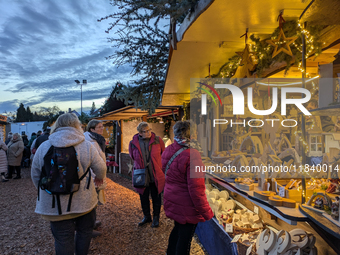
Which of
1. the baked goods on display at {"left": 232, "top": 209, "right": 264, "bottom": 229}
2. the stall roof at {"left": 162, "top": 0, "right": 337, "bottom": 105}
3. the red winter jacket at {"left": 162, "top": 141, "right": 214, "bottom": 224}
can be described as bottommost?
the baked goods on display at {"left": 232, "top": 209, "right": 264, "bottom": 229}

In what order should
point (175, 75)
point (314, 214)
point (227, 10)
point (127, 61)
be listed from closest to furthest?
point (314, 214) < point (227, 10) < point (175, 75) < point (127, 61)

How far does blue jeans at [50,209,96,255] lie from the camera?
255 cm

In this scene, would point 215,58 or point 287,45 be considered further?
point 215,58

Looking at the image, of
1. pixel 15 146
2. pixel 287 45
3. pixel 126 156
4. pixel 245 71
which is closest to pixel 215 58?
pixel 245 71

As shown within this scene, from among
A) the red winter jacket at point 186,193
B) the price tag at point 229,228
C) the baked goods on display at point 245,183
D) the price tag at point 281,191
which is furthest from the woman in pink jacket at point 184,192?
the price tag at point 281,191

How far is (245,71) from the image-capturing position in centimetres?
355

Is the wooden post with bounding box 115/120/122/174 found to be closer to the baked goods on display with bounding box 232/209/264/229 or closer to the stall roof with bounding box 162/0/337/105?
the stall roof with bounding box 162/0/337/105

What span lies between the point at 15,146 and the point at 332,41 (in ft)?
35.7

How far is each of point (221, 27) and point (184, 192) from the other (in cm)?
187

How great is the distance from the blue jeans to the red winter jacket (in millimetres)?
909

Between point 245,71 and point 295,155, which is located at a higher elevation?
point 245,71

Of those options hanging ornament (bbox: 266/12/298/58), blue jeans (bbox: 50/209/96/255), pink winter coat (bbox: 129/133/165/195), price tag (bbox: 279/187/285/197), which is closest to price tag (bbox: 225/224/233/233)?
price tag (bbox: 279/187/285/197)

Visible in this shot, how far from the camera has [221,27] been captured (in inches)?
109

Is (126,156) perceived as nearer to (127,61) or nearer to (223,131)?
(127,61)
